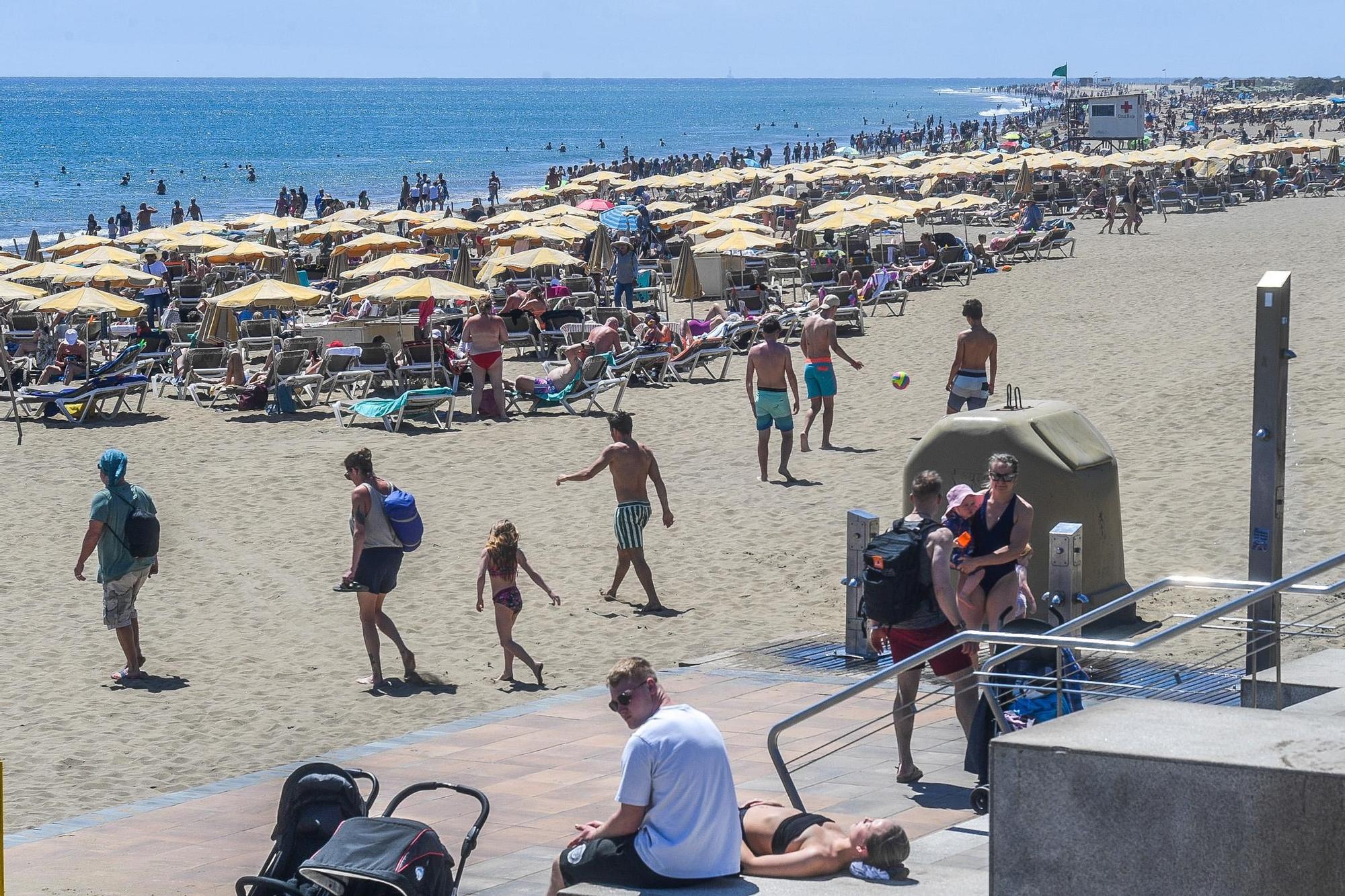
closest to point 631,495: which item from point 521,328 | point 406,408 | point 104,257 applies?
point 406,408

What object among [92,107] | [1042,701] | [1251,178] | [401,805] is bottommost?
[401,805]

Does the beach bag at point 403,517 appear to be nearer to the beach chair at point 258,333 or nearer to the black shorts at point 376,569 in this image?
the black shorts at point 376,569

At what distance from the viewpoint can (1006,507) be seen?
258 inches

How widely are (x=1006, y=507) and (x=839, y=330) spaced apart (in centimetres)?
1424

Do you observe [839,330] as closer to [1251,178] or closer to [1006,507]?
[1006,507]

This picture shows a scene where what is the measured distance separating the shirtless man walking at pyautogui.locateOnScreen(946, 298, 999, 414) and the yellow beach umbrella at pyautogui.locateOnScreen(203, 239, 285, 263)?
15.0 metres

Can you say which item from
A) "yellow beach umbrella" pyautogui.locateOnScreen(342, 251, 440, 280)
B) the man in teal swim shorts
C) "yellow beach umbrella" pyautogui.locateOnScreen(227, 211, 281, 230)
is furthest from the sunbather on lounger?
"yellow beach umbrella" pyautogui.locateOnScreen(227, 211, 281, 230)

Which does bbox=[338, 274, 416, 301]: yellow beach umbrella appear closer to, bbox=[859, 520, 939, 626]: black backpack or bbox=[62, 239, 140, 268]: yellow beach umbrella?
bbox=[62, 239, 140, 268]: yellow beach umbrella

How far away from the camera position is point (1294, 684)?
6.00 metres

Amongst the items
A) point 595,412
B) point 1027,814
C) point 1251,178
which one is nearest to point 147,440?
point 595,412

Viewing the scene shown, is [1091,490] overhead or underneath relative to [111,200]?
underneath

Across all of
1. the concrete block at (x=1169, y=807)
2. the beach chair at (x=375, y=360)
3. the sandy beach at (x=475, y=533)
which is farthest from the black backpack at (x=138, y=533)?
the beach chair at (x=375, y=360)

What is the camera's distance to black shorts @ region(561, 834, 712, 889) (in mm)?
4406

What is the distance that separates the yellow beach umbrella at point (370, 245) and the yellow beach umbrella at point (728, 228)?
4.77 metres
